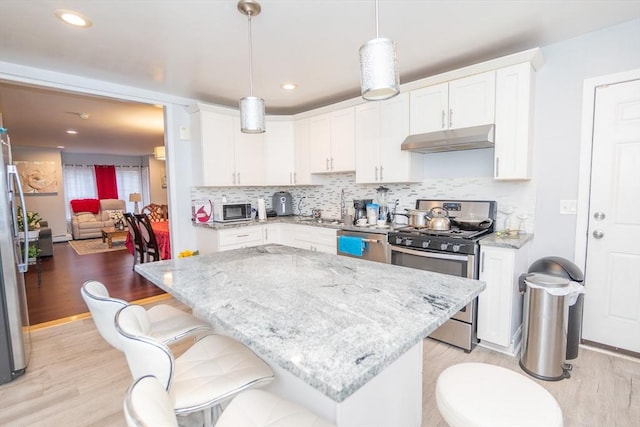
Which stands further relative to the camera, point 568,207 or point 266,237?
point 266,237

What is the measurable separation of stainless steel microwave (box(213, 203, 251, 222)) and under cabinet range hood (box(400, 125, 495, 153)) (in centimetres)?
217

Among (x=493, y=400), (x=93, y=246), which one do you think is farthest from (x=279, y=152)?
(x=93, y=246)

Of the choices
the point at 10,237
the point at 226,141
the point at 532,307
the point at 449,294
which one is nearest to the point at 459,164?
the point at 532,307

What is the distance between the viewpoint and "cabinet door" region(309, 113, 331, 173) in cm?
382

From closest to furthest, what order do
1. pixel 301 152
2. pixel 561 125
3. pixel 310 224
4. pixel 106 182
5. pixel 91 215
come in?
pixel 561 125 < pixel 310 224 < pixel 301 152 < pixel 91 215 < pixel 106 182

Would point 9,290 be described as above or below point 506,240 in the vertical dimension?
below

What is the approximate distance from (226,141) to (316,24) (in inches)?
81.0

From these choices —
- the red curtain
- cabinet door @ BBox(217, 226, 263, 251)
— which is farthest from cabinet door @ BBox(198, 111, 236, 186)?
the red curtain

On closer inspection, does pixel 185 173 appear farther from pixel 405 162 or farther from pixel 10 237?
pixel 405 162

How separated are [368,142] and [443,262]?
1497mm

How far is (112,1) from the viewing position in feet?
6.10

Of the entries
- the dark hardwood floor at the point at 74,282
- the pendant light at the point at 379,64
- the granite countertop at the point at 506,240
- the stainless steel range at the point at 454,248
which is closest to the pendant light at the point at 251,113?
the pendant light at the point at 379,64

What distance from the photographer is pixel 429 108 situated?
2.90m

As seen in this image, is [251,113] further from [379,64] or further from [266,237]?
[266,237]
